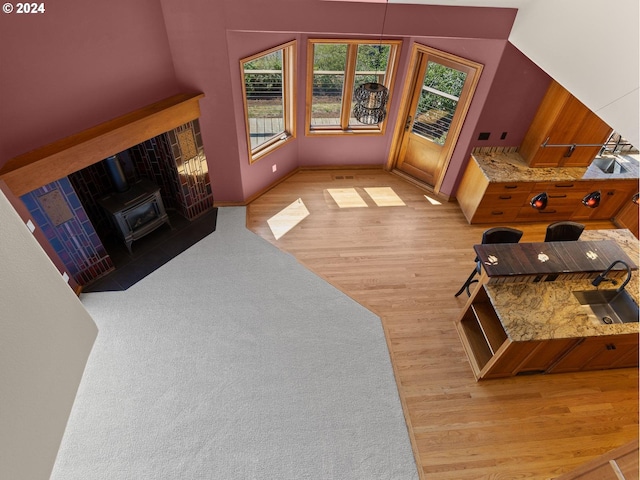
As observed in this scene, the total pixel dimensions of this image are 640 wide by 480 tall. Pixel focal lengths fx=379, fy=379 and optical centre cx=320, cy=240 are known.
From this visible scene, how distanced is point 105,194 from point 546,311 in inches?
224

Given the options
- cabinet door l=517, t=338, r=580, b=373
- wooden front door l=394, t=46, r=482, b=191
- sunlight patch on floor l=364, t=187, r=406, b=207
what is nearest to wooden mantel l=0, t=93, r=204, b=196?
sunlight patch on floor l=364, t=187, r=406, b=207

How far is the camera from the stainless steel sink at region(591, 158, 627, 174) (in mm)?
6000

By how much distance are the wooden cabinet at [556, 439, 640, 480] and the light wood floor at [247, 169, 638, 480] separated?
91.8 inches

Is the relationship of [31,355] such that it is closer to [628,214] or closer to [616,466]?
[616,466]

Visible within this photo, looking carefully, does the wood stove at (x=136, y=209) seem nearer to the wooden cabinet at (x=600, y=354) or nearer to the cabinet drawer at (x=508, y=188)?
the cabinet drawer at (x=508, y=188)

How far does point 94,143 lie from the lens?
413 cm

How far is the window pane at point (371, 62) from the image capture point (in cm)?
595

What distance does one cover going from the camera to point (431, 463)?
145 inches

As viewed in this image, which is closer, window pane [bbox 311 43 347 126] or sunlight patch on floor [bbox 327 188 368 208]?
window pane [bbox 311 43 347 126]

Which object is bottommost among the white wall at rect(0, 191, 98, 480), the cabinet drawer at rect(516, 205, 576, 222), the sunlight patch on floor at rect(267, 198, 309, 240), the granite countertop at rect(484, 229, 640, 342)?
the sunlight patch on floor at rect(267, 198, 309, 240)

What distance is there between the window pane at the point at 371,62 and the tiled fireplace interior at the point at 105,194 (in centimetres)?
278

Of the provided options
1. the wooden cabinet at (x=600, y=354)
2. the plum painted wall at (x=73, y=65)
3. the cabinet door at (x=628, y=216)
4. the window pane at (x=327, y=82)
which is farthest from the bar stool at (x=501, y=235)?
the plum painted wall at (x=73, y=65)

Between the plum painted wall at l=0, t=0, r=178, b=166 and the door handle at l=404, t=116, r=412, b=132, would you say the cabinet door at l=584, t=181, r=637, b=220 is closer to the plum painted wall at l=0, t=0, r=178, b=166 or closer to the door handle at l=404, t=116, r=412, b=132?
the door handle at l=404, t=116, r=412, b=132

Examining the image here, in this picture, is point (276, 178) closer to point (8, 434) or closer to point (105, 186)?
point (105, 186)
